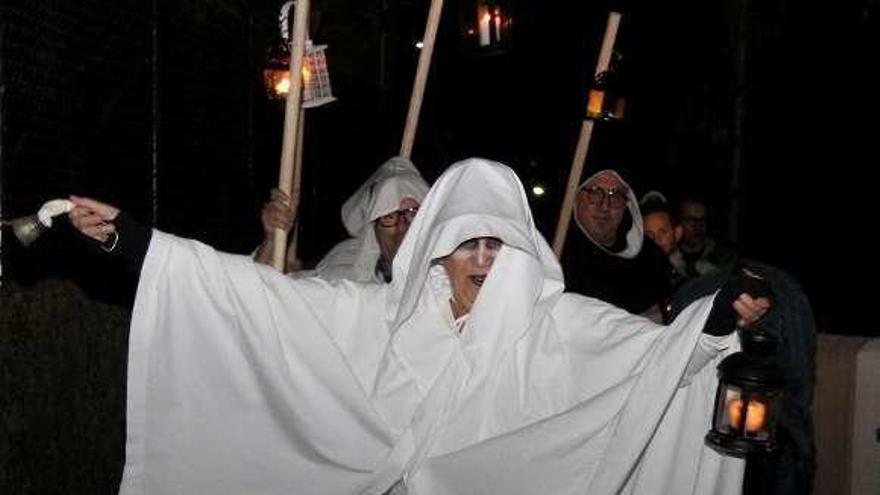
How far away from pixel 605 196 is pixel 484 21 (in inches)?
55.5

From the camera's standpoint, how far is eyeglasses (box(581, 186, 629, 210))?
6382mm

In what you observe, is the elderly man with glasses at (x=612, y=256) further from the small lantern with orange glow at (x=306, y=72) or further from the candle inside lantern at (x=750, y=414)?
the candle inside lantern at (x=750, y=414)

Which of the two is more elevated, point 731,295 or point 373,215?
point 731,295

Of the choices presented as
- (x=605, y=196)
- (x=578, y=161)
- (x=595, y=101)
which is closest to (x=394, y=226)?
(x=578, y=161)

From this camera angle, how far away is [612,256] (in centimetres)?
620

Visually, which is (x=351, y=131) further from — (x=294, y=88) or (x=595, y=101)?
(x=294, y=88)

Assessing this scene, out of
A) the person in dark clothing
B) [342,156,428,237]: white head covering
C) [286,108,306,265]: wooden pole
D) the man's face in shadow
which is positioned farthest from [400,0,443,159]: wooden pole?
the person in dark clothing

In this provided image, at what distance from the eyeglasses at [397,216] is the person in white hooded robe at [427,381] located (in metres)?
1.54

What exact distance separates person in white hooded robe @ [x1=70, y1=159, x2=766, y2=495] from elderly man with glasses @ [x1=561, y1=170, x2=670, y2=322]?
1.85 metres

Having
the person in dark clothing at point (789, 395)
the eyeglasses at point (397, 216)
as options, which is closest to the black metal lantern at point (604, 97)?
the eyeglasses at point (397, 216)

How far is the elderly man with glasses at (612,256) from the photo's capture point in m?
6.04

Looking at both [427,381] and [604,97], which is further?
[604,97]

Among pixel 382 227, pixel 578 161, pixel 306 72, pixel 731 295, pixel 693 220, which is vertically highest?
pixel 306 72

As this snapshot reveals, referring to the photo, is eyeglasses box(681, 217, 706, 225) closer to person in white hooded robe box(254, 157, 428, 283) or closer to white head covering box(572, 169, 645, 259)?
white head covering box(572, 169, 645, 259)
